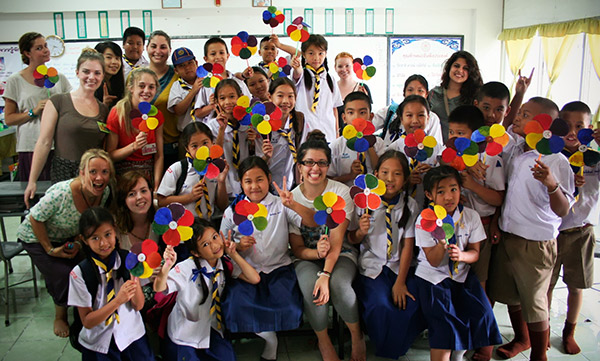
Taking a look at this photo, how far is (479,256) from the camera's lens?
98.8 inches

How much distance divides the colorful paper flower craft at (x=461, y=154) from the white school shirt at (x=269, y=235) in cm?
85

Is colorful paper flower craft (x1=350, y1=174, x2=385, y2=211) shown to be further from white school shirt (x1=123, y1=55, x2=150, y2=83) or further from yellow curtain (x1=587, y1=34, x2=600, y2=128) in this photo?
yellow curtain (x1=587, y1=34, x2=600, y2=128)

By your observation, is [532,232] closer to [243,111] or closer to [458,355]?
[458,355]

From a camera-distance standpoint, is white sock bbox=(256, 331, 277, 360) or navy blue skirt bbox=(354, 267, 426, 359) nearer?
navy blue skirt bbox=(354, 267, 426, 359)

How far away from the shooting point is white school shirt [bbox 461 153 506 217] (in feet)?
8.16

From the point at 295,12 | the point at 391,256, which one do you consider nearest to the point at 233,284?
the point at 391,256

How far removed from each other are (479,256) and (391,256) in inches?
18.7

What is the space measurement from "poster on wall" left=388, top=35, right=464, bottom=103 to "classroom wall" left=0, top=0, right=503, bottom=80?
124 mm

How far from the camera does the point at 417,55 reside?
24.3ft

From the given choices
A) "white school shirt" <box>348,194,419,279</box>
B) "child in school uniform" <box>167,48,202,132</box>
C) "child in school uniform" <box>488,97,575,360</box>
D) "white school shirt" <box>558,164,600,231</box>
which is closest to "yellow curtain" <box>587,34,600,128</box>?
"white school shirt" <box>558,164,600,231</box>

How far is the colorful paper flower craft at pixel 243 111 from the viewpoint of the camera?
8.77 feet

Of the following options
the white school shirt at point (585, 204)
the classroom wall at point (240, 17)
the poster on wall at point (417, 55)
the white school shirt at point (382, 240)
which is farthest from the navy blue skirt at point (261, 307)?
the poster on wall at point (417, 55)

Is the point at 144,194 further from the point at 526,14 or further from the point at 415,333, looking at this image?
the point at 526,14

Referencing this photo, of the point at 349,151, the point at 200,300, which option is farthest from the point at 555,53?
the point at 200,300
